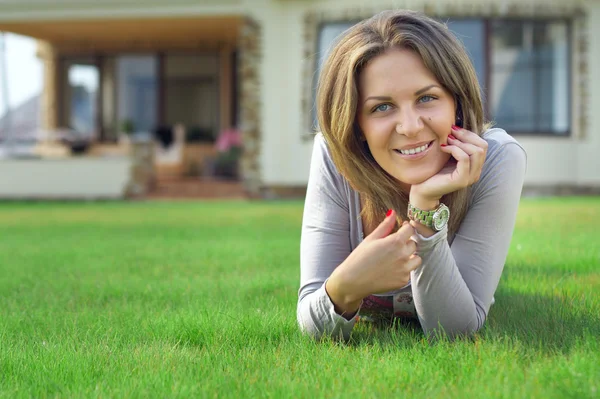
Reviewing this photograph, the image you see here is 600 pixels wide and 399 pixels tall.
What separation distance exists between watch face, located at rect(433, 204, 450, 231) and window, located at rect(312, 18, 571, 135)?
1142cm

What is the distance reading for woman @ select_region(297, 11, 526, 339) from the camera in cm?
232

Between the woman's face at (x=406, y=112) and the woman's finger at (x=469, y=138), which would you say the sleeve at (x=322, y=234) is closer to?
the woman's face at (x=406, y=112)

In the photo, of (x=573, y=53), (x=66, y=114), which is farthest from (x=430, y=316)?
(x=66, y=114)

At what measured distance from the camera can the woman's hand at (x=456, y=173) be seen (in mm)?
2279

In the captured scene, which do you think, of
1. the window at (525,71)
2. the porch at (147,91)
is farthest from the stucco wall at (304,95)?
the porch at (147,91)

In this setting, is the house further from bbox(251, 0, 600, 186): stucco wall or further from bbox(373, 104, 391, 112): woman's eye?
bbox(373, 104, 391, 112): woman's eye

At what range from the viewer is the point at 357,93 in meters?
2.39

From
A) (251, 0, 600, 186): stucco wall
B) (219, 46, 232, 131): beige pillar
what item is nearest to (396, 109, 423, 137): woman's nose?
(251, 0, 600, 186): stucco wall

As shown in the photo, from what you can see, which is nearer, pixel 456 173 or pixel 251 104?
pixel 456 173

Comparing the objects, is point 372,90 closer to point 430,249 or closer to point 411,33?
point 411,33

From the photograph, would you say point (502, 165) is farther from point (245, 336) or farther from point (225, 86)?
point (225, 86)

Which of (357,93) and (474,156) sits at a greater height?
(357,93)

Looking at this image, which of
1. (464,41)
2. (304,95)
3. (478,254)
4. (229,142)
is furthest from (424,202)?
(229,142)

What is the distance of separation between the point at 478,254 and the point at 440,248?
0.92 ft
